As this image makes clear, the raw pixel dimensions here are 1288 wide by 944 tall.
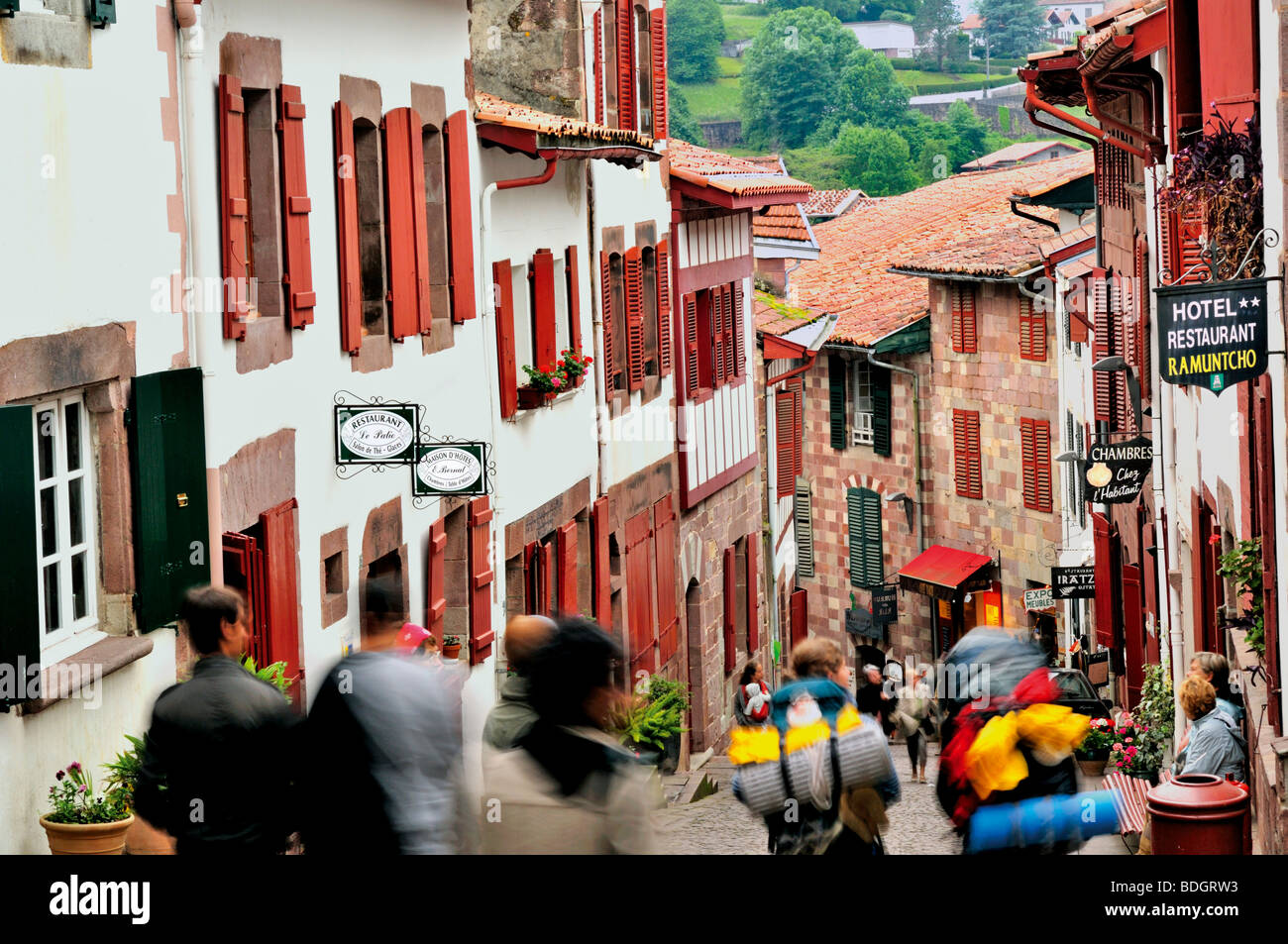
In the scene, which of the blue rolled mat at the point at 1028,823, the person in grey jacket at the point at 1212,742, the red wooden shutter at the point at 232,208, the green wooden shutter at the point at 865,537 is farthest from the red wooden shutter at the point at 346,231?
the green wooden shutter at the point at 865,537

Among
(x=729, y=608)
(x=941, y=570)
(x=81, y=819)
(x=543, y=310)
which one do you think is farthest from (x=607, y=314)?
(x=941, y=570)

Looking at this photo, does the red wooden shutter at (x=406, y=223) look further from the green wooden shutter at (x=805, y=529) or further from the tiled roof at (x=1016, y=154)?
the tiled roof at (x=1016, y=154)

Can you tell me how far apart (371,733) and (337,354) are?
24.6 feet

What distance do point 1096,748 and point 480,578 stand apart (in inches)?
265

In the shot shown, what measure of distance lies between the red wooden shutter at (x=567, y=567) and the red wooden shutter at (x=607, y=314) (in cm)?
187

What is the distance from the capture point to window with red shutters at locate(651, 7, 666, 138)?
23422mm

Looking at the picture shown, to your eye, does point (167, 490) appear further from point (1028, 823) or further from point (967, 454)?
point (967, 454)

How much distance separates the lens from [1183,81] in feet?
46.9

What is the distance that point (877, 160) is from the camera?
96.4m

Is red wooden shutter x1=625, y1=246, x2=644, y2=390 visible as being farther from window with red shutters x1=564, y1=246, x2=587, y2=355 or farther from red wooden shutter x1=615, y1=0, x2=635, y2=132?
window with red shutters x1=564, y1=246, x2=587, y2=355

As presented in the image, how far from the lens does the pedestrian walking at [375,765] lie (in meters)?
5.75

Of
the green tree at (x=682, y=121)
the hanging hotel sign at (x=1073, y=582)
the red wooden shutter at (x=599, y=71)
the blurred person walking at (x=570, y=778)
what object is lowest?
the hanging hotel sign at (x=1073, y=582)

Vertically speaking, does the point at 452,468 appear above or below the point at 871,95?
below
